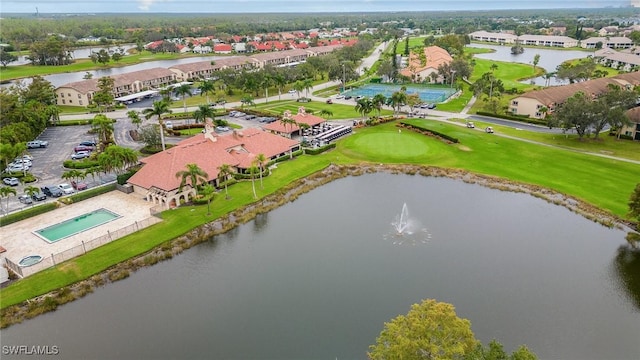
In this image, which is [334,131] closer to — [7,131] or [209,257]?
[209,257]

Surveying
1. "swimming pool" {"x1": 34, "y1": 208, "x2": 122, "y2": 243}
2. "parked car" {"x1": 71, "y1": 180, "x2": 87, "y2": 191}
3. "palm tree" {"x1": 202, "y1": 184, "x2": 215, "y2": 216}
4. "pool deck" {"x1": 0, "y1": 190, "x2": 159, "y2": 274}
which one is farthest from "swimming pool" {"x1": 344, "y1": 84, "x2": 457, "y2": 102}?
"swimming pool" {"x1": 34, "y1": 208, "x2": 122, "y2": 243}

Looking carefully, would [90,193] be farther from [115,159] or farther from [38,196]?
[38,196]

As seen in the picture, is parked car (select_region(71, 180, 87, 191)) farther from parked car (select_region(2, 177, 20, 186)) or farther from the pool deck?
parked car (select_region(2, 177, 20, 186))

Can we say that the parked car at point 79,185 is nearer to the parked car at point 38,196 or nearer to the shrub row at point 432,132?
the parked car at point 38,196

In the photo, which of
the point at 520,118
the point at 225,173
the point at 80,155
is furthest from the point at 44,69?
the point at 520,118

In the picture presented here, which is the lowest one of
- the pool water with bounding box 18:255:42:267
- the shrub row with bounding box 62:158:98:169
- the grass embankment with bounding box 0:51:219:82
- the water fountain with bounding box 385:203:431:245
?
the water fountain with bounding box 385:203:431:245

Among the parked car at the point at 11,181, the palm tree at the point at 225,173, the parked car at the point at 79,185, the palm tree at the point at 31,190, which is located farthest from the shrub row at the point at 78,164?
the palm tree at the point at 225,173

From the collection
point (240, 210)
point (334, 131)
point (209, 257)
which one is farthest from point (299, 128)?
point (209, 257)
